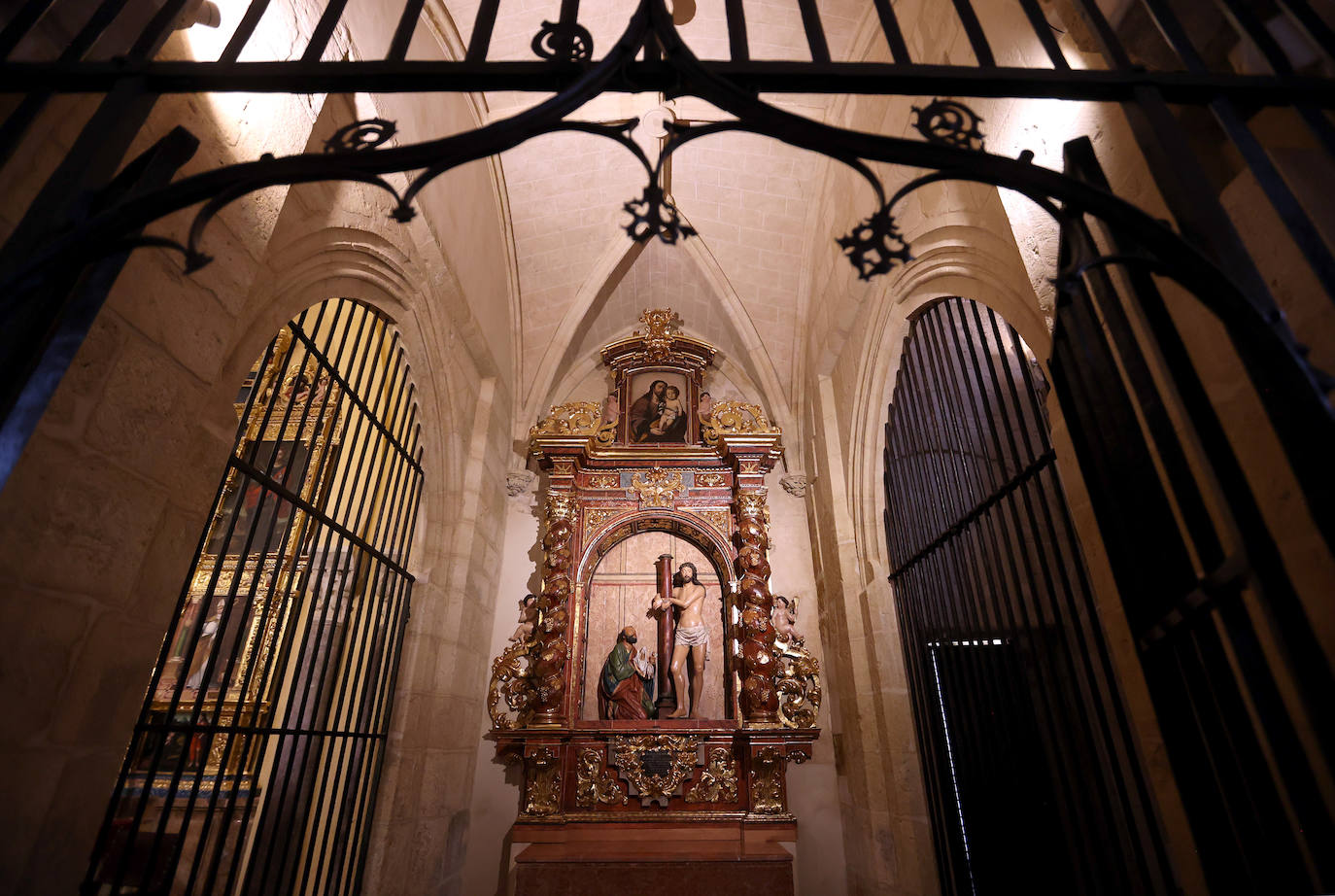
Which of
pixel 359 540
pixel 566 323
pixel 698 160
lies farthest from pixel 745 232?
pixel 359 540

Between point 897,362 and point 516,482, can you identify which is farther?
point 516,482

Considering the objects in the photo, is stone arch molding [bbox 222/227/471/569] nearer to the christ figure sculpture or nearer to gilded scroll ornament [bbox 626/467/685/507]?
gilded scroll ornament [bbox 626/467/685/507]

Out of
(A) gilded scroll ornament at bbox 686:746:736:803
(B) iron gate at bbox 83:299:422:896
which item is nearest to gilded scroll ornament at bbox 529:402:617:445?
(B) iron gate at bbox 83:299:422:896

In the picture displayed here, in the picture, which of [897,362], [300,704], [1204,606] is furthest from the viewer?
[897,362]

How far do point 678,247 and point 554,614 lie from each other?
4.12m

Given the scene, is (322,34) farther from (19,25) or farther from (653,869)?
(653,869)

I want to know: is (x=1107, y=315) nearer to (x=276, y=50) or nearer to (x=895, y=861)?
(x=276, y=50)

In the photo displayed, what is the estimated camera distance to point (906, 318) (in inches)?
196

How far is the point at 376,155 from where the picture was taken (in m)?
1.50

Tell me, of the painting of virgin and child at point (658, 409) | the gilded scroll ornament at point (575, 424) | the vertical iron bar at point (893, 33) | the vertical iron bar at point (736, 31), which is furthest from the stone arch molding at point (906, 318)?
the gilded scroll ornament at point (575, 424)

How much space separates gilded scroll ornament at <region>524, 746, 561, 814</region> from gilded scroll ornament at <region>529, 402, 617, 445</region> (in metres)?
2.98

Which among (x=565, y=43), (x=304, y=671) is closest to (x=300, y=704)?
(x=304, y=671)

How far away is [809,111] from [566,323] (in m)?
3.31

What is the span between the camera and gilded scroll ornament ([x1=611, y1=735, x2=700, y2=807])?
18.7 ft
